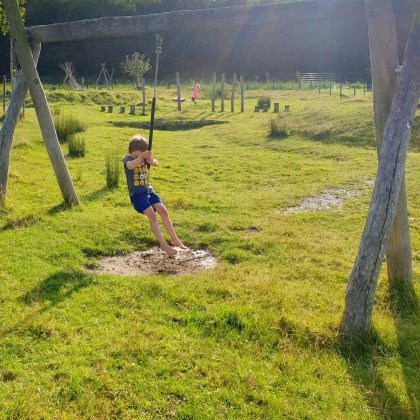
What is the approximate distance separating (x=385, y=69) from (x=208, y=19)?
230cm

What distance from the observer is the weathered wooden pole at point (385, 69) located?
153 inches

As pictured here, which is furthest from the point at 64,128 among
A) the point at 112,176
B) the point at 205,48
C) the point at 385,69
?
the point at 205,48

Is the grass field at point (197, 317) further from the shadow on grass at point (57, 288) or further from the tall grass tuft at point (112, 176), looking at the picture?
the tall grass tuft at point (112, 176)

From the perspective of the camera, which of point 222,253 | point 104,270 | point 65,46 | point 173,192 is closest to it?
point 104,270

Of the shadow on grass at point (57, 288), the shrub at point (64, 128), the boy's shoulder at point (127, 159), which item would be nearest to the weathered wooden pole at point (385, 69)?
the boy's shoulder at point (127, 159)

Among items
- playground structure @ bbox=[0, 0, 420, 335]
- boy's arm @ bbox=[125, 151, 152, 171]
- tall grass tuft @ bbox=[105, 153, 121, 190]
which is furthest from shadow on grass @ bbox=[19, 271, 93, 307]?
tall grass tuft @ bbox=[105, 153, 121, 190]

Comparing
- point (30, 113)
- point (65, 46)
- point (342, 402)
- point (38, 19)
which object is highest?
point (38, 19)

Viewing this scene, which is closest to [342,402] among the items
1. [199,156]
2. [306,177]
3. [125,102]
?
[306,177]

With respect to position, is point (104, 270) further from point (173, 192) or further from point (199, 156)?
point (199, 156)

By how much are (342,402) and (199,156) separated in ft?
31.3

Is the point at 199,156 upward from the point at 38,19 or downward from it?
downward

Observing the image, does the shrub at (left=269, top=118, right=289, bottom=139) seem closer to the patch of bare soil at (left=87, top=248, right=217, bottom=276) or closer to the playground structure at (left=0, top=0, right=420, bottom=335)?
the playground structure at (left=0, top=0, right=420, bottom=335)

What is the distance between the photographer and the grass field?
3020 millimetres

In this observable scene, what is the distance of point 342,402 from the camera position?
9.98 ft
